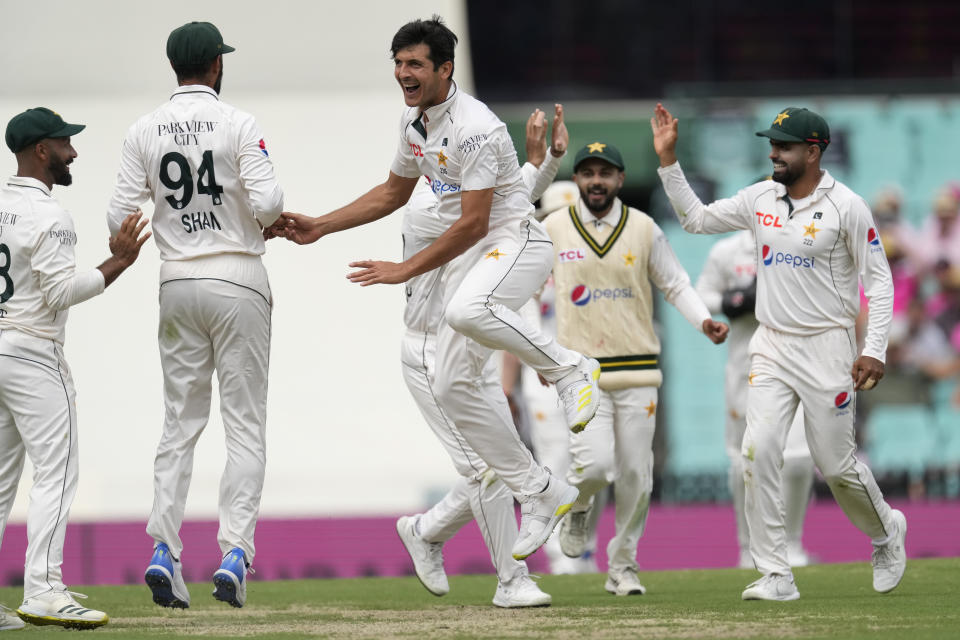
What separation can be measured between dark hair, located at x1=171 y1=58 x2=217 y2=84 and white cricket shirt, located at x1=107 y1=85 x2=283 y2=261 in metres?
0.08

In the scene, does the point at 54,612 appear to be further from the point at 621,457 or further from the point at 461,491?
the point at 621,457

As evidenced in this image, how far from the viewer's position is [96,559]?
41.2 feet

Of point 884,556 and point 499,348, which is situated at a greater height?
point 499,348

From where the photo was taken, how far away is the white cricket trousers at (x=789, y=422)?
296 inches

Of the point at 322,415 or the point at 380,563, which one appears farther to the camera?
the point at 322,415

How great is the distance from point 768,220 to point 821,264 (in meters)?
0.35

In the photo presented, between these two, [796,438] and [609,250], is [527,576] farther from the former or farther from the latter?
[796,438]

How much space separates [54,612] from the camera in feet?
20.9

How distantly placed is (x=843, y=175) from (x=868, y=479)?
10.7 m

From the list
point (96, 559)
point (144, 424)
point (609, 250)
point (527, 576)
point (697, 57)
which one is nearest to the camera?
point (527, 576)

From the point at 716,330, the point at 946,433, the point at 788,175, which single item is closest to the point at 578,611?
the point at 716,330

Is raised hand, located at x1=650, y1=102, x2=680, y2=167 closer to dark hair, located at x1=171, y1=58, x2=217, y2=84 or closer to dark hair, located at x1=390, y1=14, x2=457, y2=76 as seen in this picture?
dark hair, located at x1=390, y1=14, x2=457, y2=76

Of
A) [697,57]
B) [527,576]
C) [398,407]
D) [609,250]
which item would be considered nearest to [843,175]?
[697,57]

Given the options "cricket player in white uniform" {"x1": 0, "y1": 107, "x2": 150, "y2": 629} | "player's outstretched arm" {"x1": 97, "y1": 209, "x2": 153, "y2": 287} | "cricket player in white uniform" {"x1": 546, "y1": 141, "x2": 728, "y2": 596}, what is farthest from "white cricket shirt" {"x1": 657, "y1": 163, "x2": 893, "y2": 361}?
"cricket player in white uniform" {"x1": 0, "y1": 107, "x2": 150, "y2": 629}
